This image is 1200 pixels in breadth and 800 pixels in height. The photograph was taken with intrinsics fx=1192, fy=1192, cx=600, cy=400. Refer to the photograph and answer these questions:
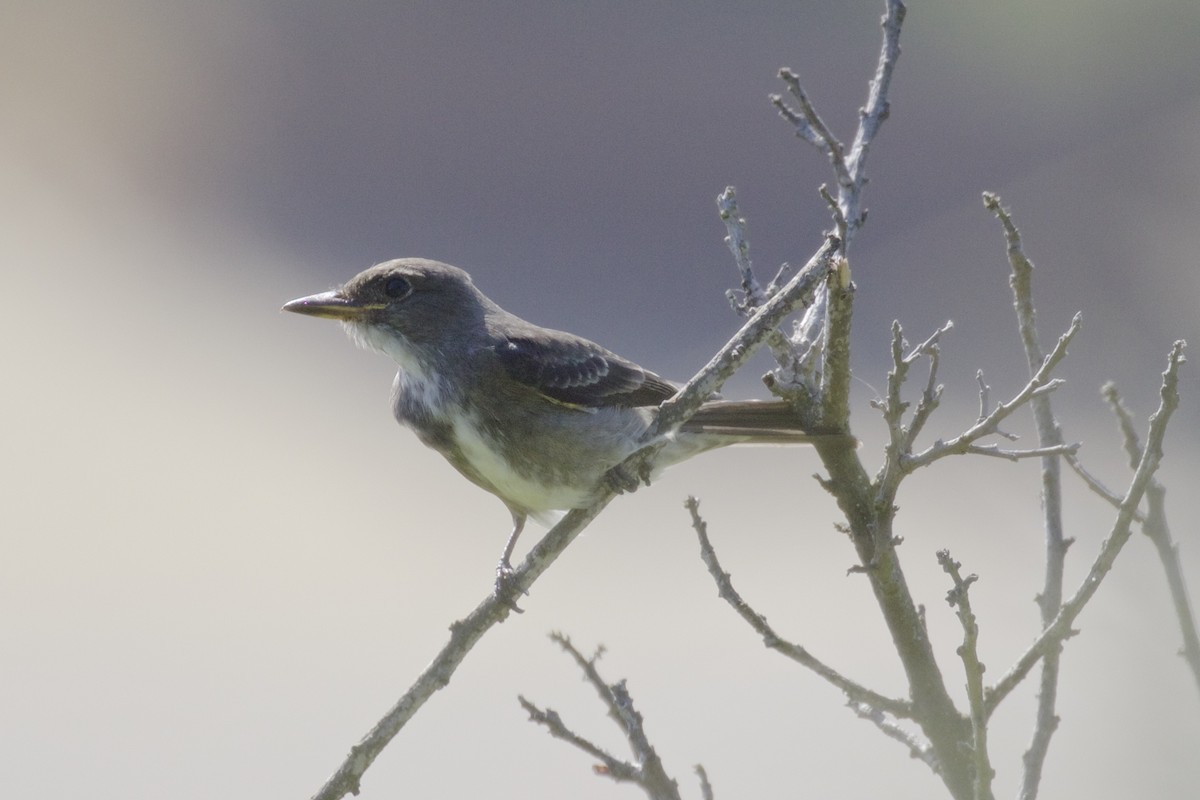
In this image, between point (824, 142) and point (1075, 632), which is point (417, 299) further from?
point (1075, 632)

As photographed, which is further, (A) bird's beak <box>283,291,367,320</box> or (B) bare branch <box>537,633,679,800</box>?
(A) bird's beak <box>283,291,367,320</box>

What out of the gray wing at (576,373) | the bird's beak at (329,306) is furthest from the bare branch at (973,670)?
the bird's beak at (329,306)

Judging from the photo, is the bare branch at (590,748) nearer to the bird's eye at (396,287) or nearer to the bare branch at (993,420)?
the bare branch at (993,420)

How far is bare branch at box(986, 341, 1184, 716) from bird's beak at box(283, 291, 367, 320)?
2853 millimetres

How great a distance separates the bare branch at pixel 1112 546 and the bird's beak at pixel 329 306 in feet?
9.36

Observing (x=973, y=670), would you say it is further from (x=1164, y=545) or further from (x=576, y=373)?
(x=576, y=373)

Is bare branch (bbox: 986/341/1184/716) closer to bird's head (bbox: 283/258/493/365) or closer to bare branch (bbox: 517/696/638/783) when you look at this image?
bare branch (bbox: 517/696/638/783)

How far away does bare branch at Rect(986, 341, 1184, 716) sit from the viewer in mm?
2109

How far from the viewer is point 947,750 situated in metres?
2.27

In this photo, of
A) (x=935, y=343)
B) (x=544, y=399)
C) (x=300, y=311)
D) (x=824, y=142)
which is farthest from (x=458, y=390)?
(x=935, y=343)

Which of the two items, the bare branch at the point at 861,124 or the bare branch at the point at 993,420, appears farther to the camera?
the bare branch at the point at 861,124

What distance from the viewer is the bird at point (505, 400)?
4297 mm

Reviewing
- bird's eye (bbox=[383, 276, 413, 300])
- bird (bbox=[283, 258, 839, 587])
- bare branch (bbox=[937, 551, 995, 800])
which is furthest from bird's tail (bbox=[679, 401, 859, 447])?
bare branch (bbox=[937, 551, 995, 800])

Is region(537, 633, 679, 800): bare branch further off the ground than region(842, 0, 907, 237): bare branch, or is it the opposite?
region(842, 0, 907, 237): bare branch
